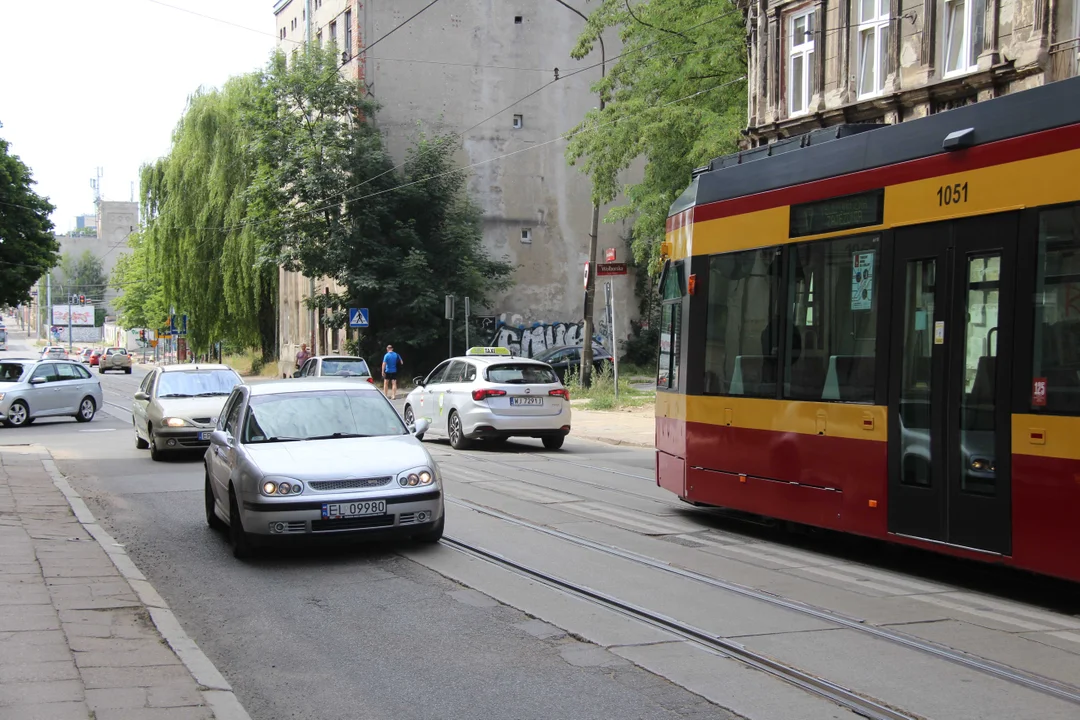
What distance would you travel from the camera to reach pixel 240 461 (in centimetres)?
952

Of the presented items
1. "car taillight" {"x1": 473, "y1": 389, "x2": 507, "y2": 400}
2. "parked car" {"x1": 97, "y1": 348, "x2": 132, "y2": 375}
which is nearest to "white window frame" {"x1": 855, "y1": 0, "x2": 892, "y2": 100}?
"car taillight" {"x1": 473, "y1": 389, "x2": 507, "y2": 400}

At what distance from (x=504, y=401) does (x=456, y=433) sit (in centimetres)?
134

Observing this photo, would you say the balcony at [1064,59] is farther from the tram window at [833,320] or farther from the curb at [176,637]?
the curb at [176,637]

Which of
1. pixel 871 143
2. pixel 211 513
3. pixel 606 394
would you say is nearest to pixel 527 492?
pixel 211 513

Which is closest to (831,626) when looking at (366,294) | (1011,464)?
(1011,464)

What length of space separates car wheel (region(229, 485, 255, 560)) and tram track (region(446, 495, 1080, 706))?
113 inches

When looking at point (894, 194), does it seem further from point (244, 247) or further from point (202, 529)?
point (244, 247)

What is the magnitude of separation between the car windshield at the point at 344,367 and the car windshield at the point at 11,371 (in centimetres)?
747

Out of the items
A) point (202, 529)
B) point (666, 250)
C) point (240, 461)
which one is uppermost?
point (666, 250)

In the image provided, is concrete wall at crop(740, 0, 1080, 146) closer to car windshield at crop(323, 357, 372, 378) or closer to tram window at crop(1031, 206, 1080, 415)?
car windshield at crop(323, 357, 372, 378)

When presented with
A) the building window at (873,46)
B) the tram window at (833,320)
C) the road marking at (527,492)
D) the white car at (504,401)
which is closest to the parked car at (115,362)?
the white car at (504,401)

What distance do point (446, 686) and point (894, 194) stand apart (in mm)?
5189

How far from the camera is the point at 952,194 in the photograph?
806 centimetres

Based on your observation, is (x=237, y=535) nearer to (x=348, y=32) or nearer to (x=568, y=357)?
→ (x=568, y=357)
